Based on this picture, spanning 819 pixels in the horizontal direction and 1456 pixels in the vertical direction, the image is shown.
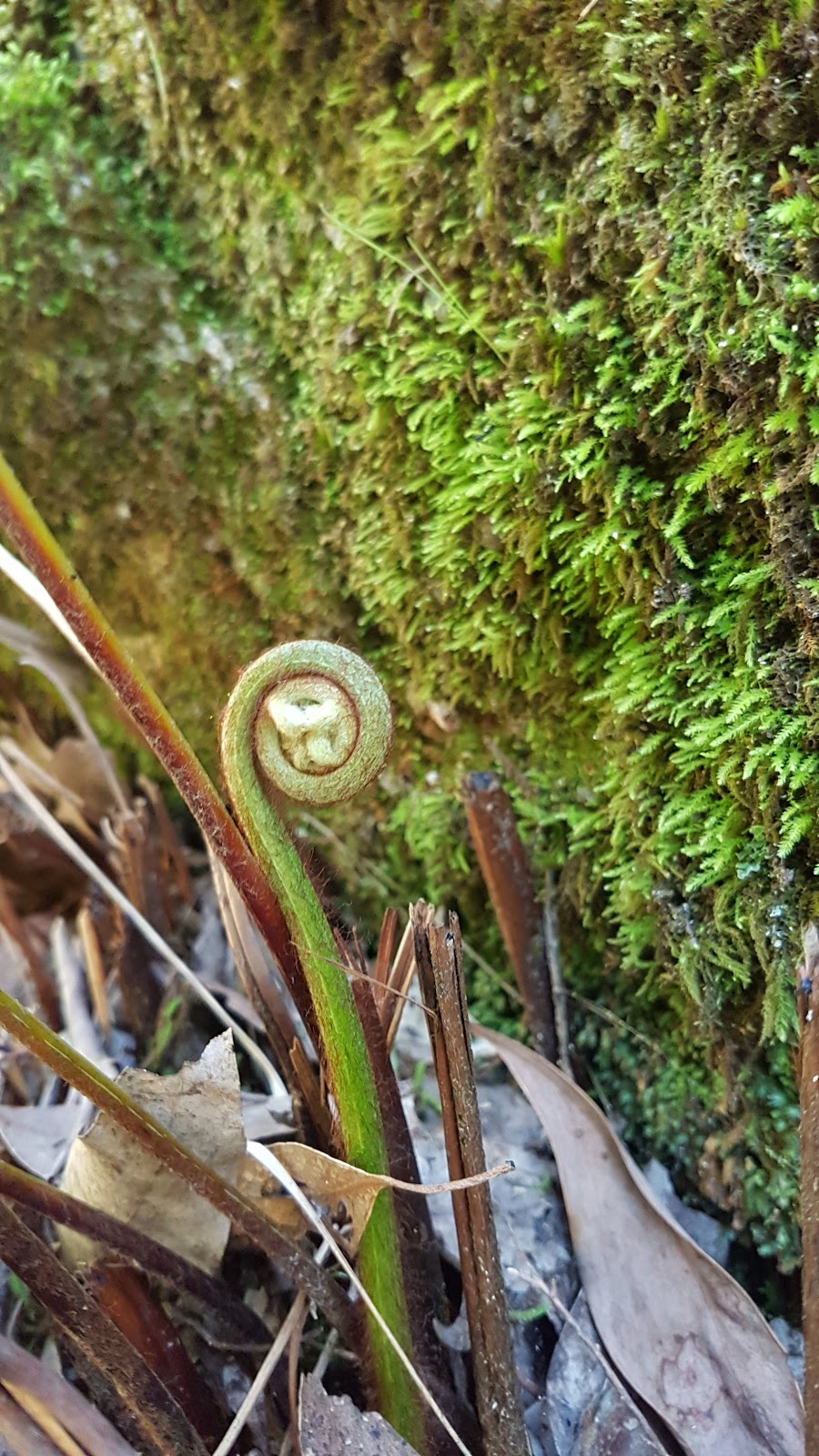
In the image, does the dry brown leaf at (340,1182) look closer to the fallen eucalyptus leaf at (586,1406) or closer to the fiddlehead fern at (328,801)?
the fiddlehead fern at (328,801)

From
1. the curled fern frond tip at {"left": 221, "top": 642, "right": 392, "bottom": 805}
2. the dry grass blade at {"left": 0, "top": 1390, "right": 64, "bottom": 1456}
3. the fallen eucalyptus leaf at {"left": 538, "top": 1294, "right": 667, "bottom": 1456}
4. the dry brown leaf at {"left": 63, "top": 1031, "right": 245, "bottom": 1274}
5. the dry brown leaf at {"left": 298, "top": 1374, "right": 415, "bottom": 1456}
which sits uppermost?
the curled fern frond tip at {"left": 221, "top": 642, "right": 392, "bottom": 805}

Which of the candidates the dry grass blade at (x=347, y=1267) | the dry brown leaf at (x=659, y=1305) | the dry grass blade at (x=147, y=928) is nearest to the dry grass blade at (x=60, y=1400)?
the dry grass blade at (x=347, y=1267)

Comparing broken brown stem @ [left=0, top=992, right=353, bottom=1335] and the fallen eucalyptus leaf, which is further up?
broken brown stem @ [left=0, top=992, right=353, bottom=1335]

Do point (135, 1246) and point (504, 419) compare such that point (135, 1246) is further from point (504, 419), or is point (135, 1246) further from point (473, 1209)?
point (504, 419)

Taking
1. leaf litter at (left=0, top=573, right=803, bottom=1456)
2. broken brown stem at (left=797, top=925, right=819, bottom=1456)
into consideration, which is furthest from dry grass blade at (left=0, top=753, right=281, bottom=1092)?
broken brown stem at (left=797, top=925, right=819, bottom=1456)

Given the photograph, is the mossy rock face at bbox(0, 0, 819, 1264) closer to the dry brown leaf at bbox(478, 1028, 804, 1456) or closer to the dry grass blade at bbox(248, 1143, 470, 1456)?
the dry brown leaf at bbox(478, 1028, 804, 1456)

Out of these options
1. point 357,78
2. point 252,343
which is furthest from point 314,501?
point 357,78
